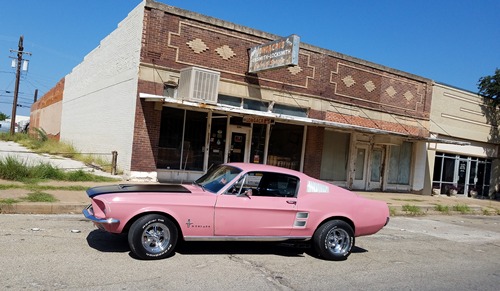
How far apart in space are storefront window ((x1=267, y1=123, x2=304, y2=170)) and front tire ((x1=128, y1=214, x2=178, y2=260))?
38.2 feet

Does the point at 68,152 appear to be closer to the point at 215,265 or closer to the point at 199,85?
the point at 199,85

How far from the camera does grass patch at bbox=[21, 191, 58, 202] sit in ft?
31.6

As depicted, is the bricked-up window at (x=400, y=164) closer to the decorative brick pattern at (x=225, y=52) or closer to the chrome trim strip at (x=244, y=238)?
the decorative brick pattern at (x=225, y=52)

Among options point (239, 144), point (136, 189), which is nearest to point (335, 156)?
point (239, 144)

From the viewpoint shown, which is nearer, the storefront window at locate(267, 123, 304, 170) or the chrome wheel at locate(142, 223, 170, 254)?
the chrome wheel at locate(142, 223, 170, 254)

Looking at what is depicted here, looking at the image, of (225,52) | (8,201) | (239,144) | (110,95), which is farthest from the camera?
(110,95)

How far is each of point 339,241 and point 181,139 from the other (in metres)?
9.19

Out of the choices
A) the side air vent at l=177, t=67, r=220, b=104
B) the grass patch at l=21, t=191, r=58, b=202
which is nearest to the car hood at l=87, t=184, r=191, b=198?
the grass patch at l=21, t=191, r=58, b=202

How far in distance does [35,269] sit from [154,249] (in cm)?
151

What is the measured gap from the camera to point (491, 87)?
24734 mm

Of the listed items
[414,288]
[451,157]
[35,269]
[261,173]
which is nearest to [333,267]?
[414,288]

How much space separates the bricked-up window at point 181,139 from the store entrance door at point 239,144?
1174 mm

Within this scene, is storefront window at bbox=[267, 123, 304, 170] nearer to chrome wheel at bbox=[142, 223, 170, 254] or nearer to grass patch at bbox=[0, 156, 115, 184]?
grass patch at bbox=[0, 156, 115, 184]

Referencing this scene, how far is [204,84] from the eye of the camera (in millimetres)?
14422
